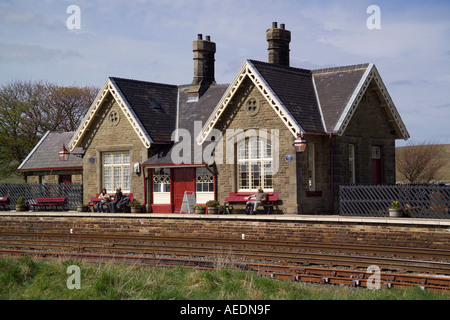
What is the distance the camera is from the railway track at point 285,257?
534 inches

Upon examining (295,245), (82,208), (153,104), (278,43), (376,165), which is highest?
(278,43)

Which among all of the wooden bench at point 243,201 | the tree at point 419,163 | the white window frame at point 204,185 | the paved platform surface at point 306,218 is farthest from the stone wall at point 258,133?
the tree at point 419,163

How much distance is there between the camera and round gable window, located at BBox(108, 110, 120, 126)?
1230 inches

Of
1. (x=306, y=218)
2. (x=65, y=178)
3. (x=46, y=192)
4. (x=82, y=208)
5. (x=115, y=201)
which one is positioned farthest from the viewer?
(x=65, y=178)

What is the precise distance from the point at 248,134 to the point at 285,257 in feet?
32.5

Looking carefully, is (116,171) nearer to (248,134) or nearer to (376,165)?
(248,134)

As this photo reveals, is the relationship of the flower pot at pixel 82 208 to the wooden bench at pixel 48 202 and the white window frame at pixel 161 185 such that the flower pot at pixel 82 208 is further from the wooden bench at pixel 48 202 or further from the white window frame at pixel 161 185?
the white window frame at pixel 161 185

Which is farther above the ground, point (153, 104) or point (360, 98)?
point (153, 104)

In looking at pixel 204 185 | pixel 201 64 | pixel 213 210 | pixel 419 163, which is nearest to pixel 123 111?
pixel 201 64

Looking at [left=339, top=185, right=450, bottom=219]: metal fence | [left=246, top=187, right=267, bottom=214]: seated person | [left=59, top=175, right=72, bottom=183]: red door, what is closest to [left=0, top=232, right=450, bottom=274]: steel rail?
[left=339, top=185, right=450, bottom=219]: metal fence

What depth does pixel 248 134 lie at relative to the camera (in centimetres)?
2650

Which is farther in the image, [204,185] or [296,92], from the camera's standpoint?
[204,185]

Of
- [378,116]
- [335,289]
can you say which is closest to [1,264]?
[335,289]
